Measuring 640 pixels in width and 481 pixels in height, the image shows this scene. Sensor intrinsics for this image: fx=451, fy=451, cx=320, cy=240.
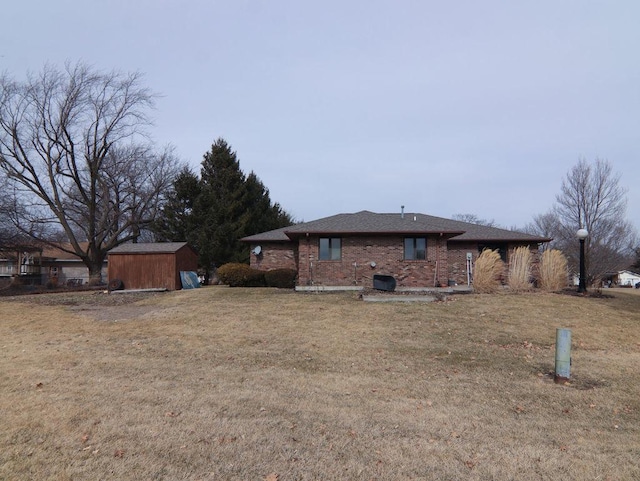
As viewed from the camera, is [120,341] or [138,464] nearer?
[138,464]

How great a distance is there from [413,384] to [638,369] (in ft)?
13.5

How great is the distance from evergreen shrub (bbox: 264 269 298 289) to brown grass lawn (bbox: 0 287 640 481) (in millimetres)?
8088

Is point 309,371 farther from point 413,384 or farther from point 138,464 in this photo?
point 138,464

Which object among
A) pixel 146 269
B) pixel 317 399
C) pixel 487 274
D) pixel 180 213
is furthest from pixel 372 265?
pixel 180 213

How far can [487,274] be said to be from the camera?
1648cm

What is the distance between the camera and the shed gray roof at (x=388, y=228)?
19047mm

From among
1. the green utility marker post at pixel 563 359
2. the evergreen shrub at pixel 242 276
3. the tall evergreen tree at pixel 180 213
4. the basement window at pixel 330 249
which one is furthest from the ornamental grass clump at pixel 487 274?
the tall evergreen tree at pixel 180 213

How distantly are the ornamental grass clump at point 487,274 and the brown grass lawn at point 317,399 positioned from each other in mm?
4783

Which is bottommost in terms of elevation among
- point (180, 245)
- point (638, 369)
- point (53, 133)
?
point (638, 369)

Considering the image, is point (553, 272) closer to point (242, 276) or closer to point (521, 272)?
point (521, 272)

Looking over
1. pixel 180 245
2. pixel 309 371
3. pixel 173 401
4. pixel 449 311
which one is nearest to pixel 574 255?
pixel 449 311

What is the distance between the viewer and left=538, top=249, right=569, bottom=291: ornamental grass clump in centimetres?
1711

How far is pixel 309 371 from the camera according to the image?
273 inches

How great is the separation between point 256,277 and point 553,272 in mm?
12251
